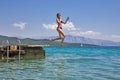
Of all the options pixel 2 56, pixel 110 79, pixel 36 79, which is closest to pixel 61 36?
pixel 36 79

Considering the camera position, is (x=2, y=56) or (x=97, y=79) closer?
(x=97, y=79)

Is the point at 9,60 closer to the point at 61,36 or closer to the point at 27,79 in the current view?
the point at 27,79

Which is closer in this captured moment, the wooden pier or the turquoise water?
the turquoise water

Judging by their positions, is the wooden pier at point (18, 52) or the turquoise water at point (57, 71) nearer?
the turquoise water at point (57, 71)

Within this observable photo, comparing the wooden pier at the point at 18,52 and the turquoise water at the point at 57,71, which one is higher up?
the wooden pier at the point at 18,52

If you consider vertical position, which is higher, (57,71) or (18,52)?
(18,52)

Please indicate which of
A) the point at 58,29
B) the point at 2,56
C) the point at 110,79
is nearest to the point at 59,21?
the point at 58,29

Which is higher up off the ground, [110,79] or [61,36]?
[61,36]

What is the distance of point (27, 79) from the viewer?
24016mm

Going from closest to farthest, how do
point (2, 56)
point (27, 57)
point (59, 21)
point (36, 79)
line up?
point (59, 21) < point (36, 79) < point (2, 56) < point (27, 57)

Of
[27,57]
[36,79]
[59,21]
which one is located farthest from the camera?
[27,57]

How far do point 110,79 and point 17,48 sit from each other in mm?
24263

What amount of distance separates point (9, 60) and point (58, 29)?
32.5 metres

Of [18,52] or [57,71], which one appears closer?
[57,71]
